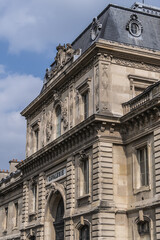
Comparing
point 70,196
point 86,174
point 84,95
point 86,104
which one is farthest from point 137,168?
point 84,95

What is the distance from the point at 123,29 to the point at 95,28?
6.38ft

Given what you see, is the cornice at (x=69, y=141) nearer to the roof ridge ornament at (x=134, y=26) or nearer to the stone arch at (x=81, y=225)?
the stone arch at (x=81, y=225)

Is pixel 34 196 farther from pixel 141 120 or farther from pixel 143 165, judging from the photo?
pixel 141 120

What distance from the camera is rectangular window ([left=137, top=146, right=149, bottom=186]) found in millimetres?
25688

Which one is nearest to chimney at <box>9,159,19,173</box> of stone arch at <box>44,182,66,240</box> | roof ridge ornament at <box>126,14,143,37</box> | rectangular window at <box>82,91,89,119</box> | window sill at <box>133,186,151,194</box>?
stone arch at <box>44,182,66,240</box>

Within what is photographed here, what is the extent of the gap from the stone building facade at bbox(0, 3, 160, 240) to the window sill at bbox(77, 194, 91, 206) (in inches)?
3.7

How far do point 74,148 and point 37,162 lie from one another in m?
6.53

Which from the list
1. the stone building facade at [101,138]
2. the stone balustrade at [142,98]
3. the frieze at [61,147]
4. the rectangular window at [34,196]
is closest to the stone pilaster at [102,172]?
the stone building facade at [101,138]

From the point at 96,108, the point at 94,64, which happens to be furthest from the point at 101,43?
the point at 96,108

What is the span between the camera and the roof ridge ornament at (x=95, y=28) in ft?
103

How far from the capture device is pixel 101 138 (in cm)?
2709

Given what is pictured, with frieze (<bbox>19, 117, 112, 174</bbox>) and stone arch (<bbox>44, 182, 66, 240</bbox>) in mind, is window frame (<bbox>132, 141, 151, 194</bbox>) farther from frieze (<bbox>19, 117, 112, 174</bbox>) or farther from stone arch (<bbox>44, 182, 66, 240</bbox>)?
stone arch (<bbox>44, 182, 66, 240</bbox>)

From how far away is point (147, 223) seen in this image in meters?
24.8

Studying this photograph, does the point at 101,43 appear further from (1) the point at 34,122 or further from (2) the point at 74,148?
(1) the point at 34,122
